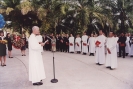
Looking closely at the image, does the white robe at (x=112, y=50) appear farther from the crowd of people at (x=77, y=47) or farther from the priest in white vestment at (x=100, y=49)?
the priest in white vestment at (x=100, y=49)

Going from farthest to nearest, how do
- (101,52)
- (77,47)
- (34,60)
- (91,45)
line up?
(77,47) < (91,45) < (101,52) < (34,60)

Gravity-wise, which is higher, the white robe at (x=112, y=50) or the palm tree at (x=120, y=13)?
the palm tree at (x=120, y=13)

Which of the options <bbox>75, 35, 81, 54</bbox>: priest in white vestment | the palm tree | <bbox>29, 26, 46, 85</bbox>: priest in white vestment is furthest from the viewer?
the palm tree

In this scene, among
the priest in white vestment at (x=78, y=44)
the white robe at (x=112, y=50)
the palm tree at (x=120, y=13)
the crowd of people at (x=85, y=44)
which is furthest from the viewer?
the palm tree at (x=120, y=13)

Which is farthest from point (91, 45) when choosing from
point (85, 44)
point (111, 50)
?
point (111, 50)

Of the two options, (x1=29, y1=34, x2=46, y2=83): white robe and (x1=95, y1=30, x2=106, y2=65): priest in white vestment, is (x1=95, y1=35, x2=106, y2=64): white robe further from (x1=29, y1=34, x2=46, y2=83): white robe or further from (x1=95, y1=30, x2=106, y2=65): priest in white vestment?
(x1=29, y1=34, x2=46, y2=83): white robe

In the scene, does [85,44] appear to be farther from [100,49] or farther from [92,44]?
[100,49]

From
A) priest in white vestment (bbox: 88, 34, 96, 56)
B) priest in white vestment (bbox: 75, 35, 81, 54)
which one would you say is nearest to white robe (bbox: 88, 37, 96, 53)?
priest in white vestment (bbox: 88, 34, 96, 56)

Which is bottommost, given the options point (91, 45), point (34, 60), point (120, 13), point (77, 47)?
point (77, 47)

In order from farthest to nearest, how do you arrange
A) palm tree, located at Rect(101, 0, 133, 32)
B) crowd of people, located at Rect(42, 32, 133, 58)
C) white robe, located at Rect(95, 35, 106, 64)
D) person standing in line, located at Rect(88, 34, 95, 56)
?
palm tree, located at Rect(101, 0, 133, 32) → person standing in line, located at Rect(88, 34, 95, 56) → crowd of people, located at Rect(42, 32, 133, 58) → white robe, located at Rect(95, 35, 106, 64)

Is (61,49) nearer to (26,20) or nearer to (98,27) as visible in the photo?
(98,27)

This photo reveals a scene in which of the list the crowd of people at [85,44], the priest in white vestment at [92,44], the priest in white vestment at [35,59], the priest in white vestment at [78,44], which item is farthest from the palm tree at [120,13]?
the priest in white vestment at [35,59]

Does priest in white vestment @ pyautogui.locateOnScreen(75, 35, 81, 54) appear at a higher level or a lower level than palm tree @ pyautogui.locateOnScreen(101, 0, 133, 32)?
lower

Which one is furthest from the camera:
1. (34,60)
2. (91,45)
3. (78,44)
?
(78,44)
